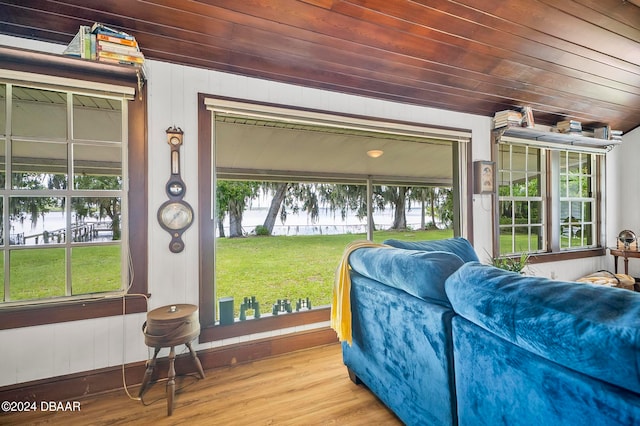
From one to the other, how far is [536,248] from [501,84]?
238 centimetres

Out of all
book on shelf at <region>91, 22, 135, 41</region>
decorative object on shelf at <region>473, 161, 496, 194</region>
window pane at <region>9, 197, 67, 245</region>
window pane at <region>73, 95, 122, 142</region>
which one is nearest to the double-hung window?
decorative object on shelf at <region>473, 161, 496, 194</region>

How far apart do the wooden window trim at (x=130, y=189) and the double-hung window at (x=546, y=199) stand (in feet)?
12.8

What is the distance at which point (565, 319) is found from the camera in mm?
812

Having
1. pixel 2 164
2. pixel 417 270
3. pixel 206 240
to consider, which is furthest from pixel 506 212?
pixel 2 164

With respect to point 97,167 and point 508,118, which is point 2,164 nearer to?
point 97,167

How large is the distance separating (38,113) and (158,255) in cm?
128

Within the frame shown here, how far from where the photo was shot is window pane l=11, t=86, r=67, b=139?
1.98 meters

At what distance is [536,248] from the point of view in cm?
409

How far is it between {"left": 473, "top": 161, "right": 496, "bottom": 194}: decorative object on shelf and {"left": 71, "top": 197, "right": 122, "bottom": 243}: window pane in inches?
145

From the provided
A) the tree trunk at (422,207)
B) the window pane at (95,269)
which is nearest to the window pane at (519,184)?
the tree trunk at (422,207)

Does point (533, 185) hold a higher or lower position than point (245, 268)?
higher

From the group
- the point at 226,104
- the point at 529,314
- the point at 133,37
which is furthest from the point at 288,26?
the point at 529,314

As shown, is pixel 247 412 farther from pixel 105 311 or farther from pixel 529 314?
pixel 529 314

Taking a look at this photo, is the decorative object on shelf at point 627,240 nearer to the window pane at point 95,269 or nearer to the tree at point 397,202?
the tree at point 397,202
